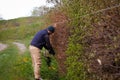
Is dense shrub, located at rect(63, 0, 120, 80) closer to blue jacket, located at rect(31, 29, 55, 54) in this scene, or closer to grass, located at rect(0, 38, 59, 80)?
blue jacket, located at rect(31, 29, 55, 54)

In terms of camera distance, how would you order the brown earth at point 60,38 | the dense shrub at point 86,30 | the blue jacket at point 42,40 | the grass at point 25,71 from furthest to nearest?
the grass at point 25,71, the blue jacket at point 42,40, the brown earth at point 60,38, the dense shrub at point 86,30

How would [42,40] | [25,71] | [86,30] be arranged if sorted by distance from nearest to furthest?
[86,30] < [42,40] < [25,71]

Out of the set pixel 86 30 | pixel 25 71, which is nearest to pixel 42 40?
pixel 86 30

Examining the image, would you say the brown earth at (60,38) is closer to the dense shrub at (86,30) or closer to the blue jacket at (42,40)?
the blue jacket at (42,40)

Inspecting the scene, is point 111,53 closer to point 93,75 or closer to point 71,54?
point 93,75

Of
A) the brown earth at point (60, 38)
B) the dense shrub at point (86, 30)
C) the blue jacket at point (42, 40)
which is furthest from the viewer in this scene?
the blue jacket at point (42, 40)

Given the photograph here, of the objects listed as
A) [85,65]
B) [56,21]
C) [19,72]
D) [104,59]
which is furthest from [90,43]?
[19,72]

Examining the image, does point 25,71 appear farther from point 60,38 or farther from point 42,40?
point 60,38

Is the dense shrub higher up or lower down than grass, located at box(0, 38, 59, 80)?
higher up

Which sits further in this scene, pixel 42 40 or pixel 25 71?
pixel 25 71

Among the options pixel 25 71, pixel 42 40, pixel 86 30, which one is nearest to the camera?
pixel 86 30

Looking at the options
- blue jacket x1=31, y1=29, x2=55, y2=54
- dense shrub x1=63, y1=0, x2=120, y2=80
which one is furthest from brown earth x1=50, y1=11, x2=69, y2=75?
dense shrub x1=63, y1=0, x2=120, y2=80

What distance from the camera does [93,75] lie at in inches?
263

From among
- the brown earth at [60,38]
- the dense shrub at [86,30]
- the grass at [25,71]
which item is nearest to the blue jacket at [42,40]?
the brown earth at [60,38]
